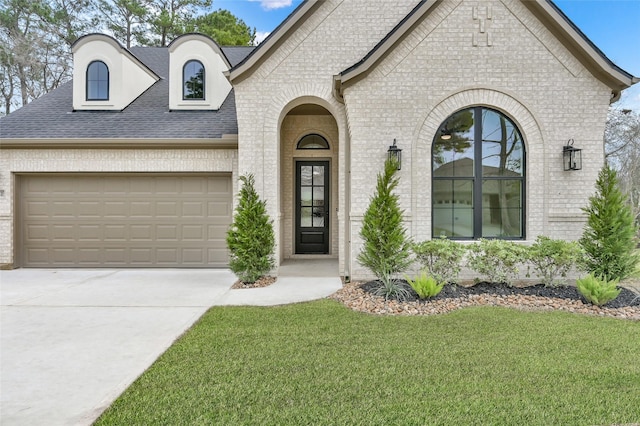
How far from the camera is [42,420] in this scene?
9.13ft

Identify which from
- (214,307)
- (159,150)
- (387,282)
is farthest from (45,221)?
(387,282)

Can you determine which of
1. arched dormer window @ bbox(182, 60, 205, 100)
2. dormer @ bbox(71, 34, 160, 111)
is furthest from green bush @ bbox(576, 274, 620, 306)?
dormer @ bbox(71, 34, 160, 111)

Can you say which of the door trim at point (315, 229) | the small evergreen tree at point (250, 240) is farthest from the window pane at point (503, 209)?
the small evergreen tree at point (250, 240)

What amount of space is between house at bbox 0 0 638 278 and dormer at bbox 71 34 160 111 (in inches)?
4.0

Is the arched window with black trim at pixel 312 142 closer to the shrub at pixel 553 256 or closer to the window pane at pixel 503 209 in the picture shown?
the window pane at pixel 503 209

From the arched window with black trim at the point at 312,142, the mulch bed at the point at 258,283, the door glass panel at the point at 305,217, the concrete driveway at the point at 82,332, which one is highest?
the arched window with black trim at the point at 312,142

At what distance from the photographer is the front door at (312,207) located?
34.5 feet

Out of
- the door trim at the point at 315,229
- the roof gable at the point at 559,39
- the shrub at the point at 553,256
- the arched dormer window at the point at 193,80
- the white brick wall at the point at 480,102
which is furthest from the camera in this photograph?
the door trim at the point at 315,229

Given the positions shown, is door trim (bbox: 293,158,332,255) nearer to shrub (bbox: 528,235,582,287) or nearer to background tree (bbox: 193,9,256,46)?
shrub (bbox: 528,235,582,287)

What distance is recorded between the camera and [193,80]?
10.5 meters

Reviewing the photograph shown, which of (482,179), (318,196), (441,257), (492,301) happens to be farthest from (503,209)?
(318,196)

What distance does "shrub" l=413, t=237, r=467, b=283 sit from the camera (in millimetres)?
6375

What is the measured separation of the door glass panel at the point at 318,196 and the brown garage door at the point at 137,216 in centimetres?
249

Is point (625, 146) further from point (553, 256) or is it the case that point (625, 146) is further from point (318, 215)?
point (318, 215)
